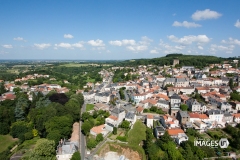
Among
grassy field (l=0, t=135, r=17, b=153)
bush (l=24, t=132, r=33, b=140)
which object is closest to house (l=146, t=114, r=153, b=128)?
bush (l=24, t=132, r=33, b=140)

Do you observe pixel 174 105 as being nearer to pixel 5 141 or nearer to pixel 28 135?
pixel 28 135

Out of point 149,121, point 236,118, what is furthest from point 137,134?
point 236,118

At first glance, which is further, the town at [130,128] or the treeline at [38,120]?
the treeline at [38,120]

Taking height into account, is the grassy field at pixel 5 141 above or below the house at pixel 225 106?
below

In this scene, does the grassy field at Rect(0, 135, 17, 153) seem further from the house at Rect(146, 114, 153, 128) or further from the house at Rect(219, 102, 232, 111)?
the house at Rect(219, 102, 232, 111)

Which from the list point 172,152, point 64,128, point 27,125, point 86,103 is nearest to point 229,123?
point 172,152

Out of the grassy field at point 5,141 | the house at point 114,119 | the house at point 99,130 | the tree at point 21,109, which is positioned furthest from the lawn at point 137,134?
the tree at point 21,109

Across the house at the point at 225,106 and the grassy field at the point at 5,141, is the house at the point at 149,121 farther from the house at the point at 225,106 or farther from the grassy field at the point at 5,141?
the grassy field at the point at 5,141
